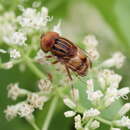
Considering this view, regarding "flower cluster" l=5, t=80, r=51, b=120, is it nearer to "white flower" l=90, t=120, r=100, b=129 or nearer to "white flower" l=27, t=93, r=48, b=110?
"white flower" l=27, t=93, r=48, b=110

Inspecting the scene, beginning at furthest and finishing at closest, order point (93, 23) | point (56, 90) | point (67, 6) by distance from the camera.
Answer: point (93, 23)
point (67, 6)
point (56, 90)

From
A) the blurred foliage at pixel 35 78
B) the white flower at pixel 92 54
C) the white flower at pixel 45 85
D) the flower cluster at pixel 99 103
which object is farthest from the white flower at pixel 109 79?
the blurred foliage at pixel 35 78

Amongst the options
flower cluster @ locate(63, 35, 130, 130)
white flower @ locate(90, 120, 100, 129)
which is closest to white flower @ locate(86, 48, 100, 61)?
flower cluster @ locate(63, 35, 130, 130)

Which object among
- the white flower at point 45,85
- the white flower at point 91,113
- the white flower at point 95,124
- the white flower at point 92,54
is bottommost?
the white flower at point 95,124

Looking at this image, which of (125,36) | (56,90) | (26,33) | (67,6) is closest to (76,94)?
(56,90)

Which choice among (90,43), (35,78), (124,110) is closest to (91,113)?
(124,110)

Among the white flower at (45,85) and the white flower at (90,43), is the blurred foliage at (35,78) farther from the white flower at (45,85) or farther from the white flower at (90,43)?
the white flower at (45,85)

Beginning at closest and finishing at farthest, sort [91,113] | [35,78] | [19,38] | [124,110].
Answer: [91,113] < [124,110] < [19,38] < [35,78]

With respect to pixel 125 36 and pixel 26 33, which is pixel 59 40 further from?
pixel 125 36

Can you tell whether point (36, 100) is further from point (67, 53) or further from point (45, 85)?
point (67, 53)
